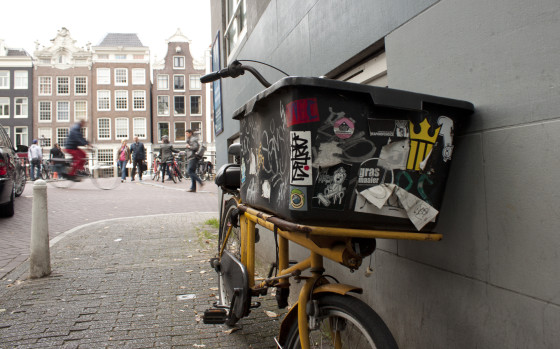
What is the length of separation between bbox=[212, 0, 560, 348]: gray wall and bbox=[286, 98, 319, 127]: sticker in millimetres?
779

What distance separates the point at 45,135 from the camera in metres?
44.0

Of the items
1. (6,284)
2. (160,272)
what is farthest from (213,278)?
(6,284)

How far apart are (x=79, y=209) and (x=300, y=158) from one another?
30.4 ft

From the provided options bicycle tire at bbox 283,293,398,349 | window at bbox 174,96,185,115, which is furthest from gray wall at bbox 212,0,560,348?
window at bbox 174,96,185,115

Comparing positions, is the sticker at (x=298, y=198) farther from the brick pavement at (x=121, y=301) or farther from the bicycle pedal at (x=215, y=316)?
the brick pavement at (x=121, y=301)

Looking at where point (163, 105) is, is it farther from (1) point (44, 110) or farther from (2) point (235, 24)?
(2) point (235, 24)

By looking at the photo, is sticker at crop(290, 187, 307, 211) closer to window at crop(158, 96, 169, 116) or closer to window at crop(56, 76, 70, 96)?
window at crop(158, 96, 169, 116)

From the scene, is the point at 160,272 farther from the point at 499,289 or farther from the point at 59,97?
the point at 59,97

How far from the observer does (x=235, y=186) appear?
3.50 m

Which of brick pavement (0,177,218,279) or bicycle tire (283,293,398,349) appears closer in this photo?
bicycle tire (283,293,398,349)

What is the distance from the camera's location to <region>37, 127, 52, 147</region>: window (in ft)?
144

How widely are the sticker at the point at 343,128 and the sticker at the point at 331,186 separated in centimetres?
11

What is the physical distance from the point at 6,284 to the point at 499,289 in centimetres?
442

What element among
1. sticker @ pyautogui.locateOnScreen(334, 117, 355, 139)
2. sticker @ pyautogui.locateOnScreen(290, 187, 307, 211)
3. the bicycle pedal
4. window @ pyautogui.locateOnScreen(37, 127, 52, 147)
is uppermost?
window @ pyautogui.locateOnScreen(37, 127, 52, 147)
